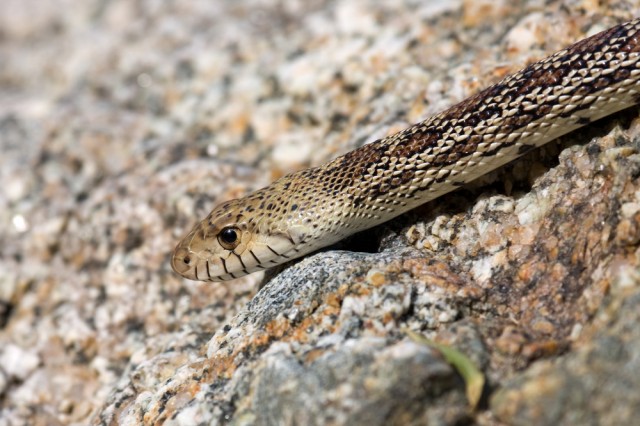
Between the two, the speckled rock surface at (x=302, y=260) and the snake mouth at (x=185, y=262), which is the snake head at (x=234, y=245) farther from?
the speckled rock surface at (x=302, y=260)

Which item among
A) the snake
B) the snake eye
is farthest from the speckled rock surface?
the snake eye

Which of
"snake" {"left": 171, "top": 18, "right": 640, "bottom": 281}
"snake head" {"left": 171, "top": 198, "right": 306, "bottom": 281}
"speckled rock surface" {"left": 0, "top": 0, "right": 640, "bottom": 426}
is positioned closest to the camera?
"speckled rock surface" {"left": 0, "top": 0, "right": 640, "bottom": 426}

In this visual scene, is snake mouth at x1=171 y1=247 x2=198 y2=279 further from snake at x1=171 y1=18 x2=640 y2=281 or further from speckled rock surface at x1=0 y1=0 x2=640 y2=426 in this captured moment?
speckled rock surface at x1=0 y1=0 x2=640 y2=426

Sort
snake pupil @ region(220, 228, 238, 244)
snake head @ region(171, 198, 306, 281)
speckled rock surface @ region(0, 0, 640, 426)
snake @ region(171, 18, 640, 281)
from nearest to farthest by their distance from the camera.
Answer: speckled rock surface @ region(0, 0, 640, 426) < snake @ region(171, 18, 640, 281) < snake head @ region(171, 198, 306, 281) < snake pupil @ region(220, 228, 238, 244)

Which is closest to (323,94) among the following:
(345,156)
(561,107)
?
(345,156)

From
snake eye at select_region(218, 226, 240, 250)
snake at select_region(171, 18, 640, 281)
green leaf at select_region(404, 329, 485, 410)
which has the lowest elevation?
green leaf at select_region(404, 329, 485, 410)

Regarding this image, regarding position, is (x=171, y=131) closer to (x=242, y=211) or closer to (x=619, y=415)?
(x=242, y=211)

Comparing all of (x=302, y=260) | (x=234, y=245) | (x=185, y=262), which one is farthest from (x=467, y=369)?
(x=185, y=262)

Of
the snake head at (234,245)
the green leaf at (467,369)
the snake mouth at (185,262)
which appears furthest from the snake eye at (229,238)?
the green leaf at (467,369)
